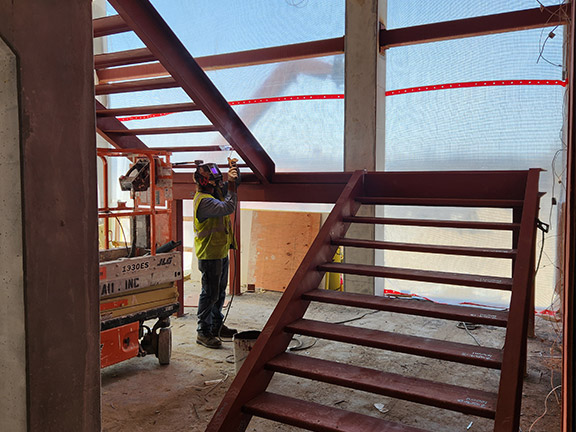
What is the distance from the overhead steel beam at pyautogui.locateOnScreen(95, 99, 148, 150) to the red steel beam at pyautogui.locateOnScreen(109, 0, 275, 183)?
158 cm

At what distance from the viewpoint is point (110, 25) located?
483 centimetres

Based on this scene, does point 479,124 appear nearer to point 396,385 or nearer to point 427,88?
point 427,88

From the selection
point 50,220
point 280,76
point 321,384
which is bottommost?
point 321,384

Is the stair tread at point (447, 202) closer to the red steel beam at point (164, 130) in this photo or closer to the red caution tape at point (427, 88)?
the red steel beam at point (164, 130)

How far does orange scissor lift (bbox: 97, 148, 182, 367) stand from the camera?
184 inches

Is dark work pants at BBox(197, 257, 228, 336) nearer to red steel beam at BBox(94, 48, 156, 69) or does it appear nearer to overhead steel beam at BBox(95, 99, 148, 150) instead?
overhead steel beam at BBox(95, 99, 148, 150)

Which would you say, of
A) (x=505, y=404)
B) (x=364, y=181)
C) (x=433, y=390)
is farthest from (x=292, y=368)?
(x=364, y=181)

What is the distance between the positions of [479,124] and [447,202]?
2.95 metres

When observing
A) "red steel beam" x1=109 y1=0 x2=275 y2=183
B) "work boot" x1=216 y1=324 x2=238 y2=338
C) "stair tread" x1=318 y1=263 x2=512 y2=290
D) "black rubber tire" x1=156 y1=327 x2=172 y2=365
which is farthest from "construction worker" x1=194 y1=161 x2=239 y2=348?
"stair tread" x1=318 y1=263 x2=512 y2=290

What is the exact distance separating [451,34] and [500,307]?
390 centimetres

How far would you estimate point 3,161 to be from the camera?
238cm

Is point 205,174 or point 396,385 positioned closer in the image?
point 396,385

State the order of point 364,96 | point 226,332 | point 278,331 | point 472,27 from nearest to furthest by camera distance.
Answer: point 278,331, point 226,332, point 472,27, point 364,96

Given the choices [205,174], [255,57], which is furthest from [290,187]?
[255,57]
